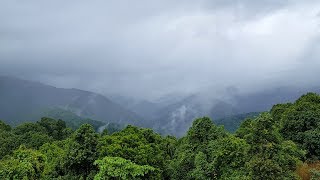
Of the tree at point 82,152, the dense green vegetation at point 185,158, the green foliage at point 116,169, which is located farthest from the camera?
the tree at point 82,152

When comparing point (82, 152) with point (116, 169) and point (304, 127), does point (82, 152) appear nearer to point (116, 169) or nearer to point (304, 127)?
point (116, 169)

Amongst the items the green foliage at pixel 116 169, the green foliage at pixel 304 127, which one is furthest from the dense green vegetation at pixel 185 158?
the green foliage at pixel 304 127

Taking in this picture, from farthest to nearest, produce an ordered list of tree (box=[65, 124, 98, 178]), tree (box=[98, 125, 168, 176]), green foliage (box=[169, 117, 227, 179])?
green foliage (box=[169, 117, 227, 179]) < tree (box=[98, 125, 168, 176]) < tree (box=[65, 124, 98, 178])

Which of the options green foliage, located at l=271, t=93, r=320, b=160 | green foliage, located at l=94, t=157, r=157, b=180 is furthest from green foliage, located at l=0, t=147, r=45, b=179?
green foliage, located at l=271, t=93, r=320, b=160

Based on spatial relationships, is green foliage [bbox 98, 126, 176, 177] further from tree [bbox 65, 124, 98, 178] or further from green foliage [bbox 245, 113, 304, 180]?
green foliage [bbox 245, 113, 304, 180]

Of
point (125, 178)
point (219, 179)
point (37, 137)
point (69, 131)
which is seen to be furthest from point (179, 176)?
point (69, 131)

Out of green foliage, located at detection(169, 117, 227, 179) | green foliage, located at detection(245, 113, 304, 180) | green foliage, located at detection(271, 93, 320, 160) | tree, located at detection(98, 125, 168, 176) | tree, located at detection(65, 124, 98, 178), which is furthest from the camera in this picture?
green foliage, located at detection(271, 93, 320, 160)

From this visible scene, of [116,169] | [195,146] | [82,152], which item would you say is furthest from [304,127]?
[82,152]

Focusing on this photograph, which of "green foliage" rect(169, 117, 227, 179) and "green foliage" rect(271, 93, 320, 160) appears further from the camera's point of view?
"green foliage" rect(271, 93, 320, 160)

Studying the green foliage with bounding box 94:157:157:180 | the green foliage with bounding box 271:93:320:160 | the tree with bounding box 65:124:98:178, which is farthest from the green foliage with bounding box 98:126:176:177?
the green foliage with bounding box 271:93:320:160

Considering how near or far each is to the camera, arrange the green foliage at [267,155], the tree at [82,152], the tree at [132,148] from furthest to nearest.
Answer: the tree at [132,148]
the tree at [82,152]
the green foliage at [267,155]

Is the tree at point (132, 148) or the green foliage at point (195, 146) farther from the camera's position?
the green foliage at point (195, 146)

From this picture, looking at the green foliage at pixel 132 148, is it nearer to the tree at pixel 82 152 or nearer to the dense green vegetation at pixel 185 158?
the dense green vegetation at pixel 185 158

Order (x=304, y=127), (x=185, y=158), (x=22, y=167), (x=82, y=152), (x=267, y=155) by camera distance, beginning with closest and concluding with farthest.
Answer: (x=267, y=155) → (x=22, y=167) → (x=82, y=152) → (x=185, y=158) → (x=304, y=127)
